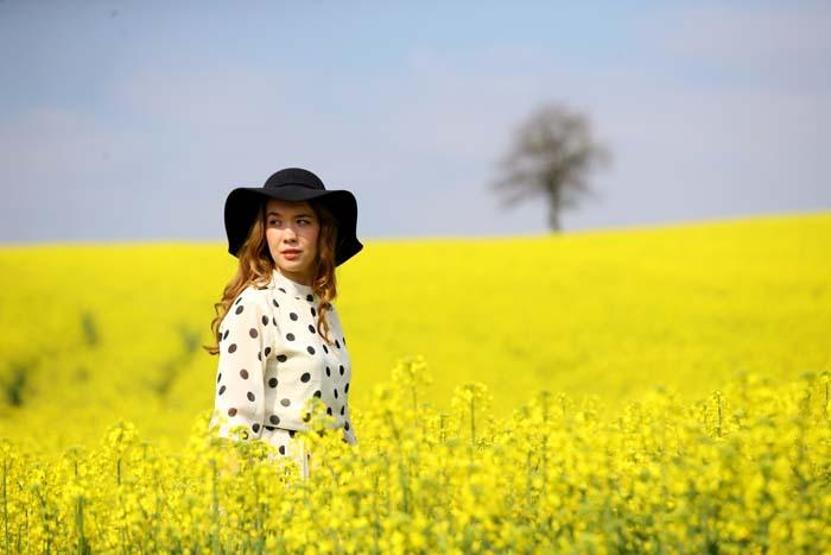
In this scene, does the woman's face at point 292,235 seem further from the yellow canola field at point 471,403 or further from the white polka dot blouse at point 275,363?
the yellow canola field at point 471,403

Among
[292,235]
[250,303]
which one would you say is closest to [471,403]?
[250,303]

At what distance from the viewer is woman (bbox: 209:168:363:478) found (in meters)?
5.52

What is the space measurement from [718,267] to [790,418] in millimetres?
20238

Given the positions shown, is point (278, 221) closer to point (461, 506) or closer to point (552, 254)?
point (461, 506)

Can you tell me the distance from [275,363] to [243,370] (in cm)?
24

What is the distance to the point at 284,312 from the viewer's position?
579 cm

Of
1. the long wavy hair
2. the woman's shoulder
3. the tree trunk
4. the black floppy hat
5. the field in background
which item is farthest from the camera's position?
the tree trunk

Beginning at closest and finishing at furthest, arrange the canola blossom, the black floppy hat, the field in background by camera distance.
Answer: the canola blossom → the black floppy hat → the field in background

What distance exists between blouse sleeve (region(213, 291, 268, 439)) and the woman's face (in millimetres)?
340

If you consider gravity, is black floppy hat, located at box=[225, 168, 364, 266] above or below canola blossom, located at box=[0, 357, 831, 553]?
above

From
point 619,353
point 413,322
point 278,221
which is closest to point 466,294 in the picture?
point 413,322

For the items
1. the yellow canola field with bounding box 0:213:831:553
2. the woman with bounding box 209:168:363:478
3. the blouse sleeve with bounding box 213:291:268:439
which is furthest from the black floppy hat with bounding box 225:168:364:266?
the yellow canola field with bounding box 0:213:831:553

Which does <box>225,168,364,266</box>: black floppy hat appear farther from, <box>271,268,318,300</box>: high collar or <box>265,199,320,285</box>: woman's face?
<box>271,268,318,300</box>: high collar

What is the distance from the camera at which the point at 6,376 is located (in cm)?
1727
